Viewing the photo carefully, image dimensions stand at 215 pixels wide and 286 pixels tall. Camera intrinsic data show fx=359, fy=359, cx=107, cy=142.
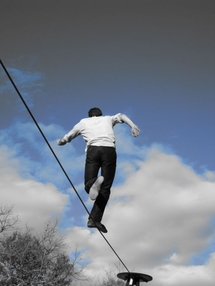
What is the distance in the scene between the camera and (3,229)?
93.0 ft

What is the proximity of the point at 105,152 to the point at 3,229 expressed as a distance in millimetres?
26233

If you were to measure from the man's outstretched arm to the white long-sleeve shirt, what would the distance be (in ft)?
0.26

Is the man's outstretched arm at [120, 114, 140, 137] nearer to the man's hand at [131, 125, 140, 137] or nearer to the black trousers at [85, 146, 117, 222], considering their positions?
the man's hand at [131, 125, 140, 137]

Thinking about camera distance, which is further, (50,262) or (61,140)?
(50,262)

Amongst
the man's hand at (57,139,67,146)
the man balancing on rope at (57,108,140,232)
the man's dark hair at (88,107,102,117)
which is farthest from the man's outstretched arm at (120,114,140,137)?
the man's hand at (57,139,67,146)

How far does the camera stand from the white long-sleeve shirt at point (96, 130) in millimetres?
4422

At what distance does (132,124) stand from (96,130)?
49 cm

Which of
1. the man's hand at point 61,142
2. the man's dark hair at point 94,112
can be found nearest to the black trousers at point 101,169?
the man's hand at point 61,142

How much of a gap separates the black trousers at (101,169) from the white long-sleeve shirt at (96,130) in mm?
88

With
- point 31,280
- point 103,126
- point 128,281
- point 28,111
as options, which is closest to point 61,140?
point 103,126

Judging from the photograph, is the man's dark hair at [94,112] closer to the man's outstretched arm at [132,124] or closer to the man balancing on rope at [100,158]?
the man balancing on rope at [100,158]

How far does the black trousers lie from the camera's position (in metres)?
4.36

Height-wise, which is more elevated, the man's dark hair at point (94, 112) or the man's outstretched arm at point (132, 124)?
the man's dark hair at point (94, 112)

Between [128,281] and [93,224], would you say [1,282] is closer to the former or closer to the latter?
[128,281]
